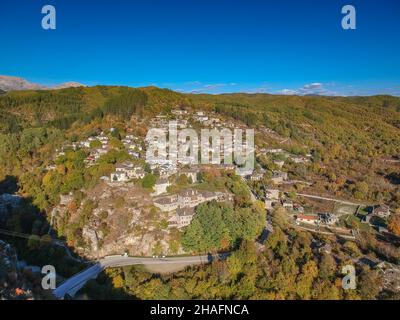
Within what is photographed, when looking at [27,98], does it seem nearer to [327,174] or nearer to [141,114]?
[141,114]

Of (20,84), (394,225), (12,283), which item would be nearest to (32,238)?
(12,283)

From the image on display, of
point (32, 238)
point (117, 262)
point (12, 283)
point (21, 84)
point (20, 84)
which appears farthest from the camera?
point (21, 84)

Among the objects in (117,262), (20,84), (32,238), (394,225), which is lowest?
(117,262)

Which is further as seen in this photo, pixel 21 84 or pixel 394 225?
pixel 21 84
